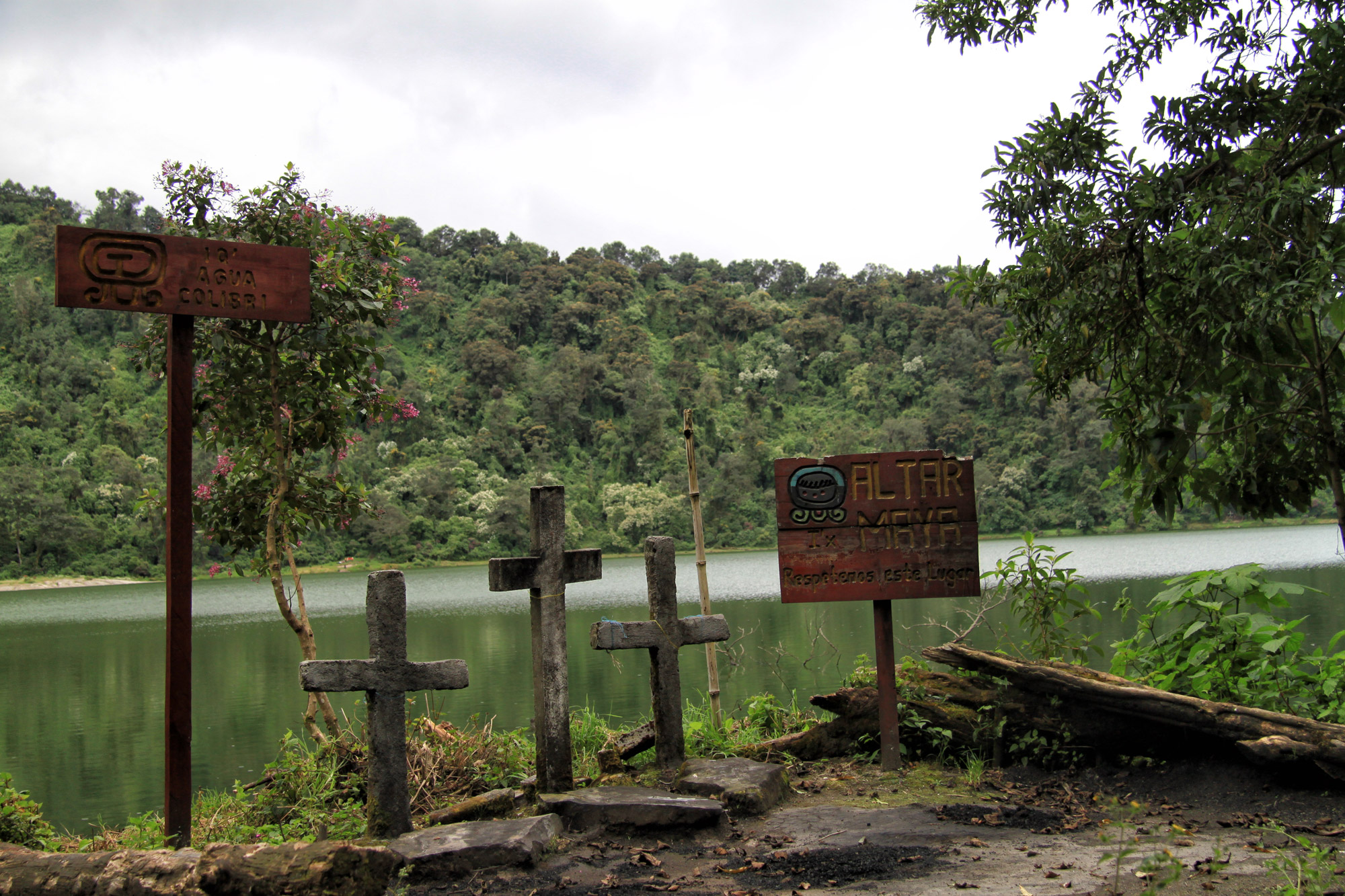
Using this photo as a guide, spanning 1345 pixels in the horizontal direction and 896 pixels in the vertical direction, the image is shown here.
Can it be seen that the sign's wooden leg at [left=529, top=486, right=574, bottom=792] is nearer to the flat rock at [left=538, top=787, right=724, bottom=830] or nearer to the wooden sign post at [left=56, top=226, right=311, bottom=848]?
the flat rock at [left=538, top=787, right=724, bottom=830]

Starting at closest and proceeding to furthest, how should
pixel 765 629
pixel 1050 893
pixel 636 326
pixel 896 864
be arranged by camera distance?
pixel 1050 893, pixel 896 864, pixel 765 629, pixel 636 326

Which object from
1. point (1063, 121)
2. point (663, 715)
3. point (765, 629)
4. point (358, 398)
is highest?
point (1063, 121)

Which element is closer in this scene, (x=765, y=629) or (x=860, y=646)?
(x=860, y=646)

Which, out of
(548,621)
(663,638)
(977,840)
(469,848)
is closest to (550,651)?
(548,621)

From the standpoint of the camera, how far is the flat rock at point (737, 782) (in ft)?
14.8

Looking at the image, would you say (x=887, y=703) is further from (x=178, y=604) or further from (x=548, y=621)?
(x=178, y=604)

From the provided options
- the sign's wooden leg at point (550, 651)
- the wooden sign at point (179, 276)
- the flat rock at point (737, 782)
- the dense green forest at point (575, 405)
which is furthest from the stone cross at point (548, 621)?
the dense green forest at point (575, 405)

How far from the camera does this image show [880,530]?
5.54 meters

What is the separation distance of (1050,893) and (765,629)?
1460 centimetres

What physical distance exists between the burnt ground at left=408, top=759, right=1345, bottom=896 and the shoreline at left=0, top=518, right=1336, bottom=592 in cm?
3755

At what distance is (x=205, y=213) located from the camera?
5988mm

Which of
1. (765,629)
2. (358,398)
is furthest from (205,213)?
(765,629)

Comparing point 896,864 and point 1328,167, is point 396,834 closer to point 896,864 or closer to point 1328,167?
point 896,864

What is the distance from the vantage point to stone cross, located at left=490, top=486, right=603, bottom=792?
4812 mm
